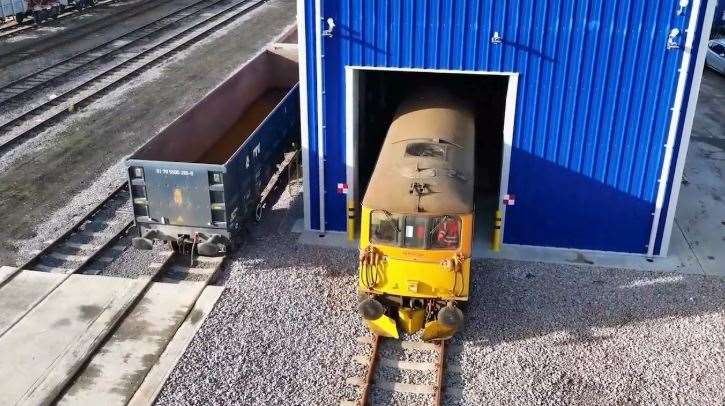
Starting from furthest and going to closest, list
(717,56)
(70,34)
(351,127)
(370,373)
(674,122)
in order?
(70,34)
(717,56)
(351,127)
(674,122)
(370,373)

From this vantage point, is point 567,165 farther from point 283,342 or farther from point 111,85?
point 111,85

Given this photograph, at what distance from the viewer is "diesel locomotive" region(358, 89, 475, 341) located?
9375 millimetres

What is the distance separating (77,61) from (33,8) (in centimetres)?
739

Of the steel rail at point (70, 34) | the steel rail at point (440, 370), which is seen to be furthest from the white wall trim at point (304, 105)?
the steel rail at point (70, 34)

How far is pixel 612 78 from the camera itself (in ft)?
37.7

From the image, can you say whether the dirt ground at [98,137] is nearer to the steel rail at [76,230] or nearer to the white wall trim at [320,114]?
the steel rail at [76,230]

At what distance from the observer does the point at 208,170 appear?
1151 centimetres

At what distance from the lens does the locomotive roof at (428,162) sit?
9.49m

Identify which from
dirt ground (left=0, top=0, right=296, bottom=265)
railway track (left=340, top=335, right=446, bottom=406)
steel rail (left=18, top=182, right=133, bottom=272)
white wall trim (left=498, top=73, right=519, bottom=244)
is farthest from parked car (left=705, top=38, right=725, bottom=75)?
steel rail (left=18, top=182, right=133, bottom=272)

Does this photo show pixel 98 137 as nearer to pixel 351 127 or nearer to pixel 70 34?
pixel 351 127

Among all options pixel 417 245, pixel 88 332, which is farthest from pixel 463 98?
pixel 88 332

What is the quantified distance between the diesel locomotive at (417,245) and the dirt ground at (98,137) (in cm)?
766

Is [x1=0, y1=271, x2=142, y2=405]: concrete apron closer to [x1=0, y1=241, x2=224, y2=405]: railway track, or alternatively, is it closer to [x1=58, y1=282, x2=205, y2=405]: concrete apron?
[x1=0, y1=241, x2=224, y2=405]: railway track

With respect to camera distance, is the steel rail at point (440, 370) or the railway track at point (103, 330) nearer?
the steel rail at point (440, 370)
